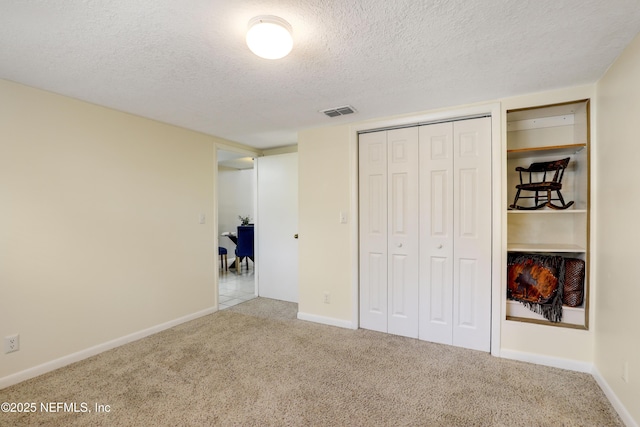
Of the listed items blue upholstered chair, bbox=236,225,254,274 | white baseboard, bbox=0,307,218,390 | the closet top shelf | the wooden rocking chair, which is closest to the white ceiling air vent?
the closet top shelf

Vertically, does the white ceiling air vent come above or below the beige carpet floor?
above

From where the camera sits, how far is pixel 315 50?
5.78 feet

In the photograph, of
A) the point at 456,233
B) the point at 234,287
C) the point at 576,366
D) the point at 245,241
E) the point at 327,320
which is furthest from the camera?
the point at 245,241

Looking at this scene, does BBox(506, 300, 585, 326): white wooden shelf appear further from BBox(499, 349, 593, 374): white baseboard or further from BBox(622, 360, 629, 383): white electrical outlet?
BBox(622, 360, 629, 383): white electrical outlet

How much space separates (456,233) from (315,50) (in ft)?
6.53

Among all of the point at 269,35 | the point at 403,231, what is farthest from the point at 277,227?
the point at 269,35

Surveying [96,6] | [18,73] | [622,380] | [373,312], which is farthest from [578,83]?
[18,73]

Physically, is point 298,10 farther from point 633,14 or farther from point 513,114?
point 513,114

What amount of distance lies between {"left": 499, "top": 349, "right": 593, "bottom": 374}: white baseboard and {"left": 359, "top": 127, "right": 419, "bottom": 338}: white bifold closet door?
787 millimetres

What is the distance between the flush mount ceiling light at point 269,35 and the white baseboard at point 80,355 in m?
2.82

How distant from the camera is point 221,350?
2.69 metres

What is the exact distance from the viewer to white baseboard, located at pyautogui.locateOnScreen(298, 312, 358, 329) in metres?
3.21

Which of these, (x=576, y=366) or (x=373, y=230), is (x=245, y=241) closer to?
(x=373, y=230)

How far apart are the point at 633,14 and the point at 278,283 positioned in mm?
4101
